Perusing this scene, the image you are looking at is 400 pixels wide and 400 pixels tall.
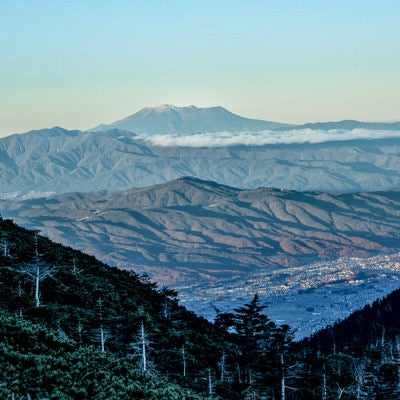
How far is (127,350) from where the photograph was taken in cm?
4894

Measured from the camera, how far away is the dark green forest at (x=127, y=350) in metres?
30.4

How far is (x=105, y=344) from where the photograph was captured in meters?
48.6

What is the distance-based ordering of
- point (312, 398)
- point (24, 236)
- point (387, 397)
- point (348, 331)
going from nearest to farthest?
point (312, 398) → point (387, 397) → point (24, 236) → point (348, 331)

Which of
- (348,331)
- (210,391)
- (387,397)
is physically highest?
(210,391)

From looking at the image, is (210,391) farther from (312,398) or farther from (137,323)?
(312,398)

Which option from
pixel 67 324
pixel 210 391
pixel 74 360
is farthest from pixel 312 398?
pixel 74 360

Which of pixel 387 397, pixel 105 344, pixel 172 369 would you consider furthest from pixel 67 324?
pixel 387 397

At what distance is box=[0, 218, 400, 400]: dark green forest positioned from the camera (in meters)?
30.4

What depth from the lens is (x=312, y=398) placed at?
56.8m

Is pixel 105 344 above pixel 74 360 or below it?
below

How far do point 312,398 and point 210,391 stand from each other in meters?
12.4

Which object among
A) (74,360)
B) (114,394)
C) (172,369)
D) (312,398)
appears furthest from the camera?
(312,398)

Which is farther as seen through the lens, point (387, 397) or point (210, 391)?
point (387, 397)

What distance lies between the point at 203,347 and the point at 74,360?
26.1 meters
